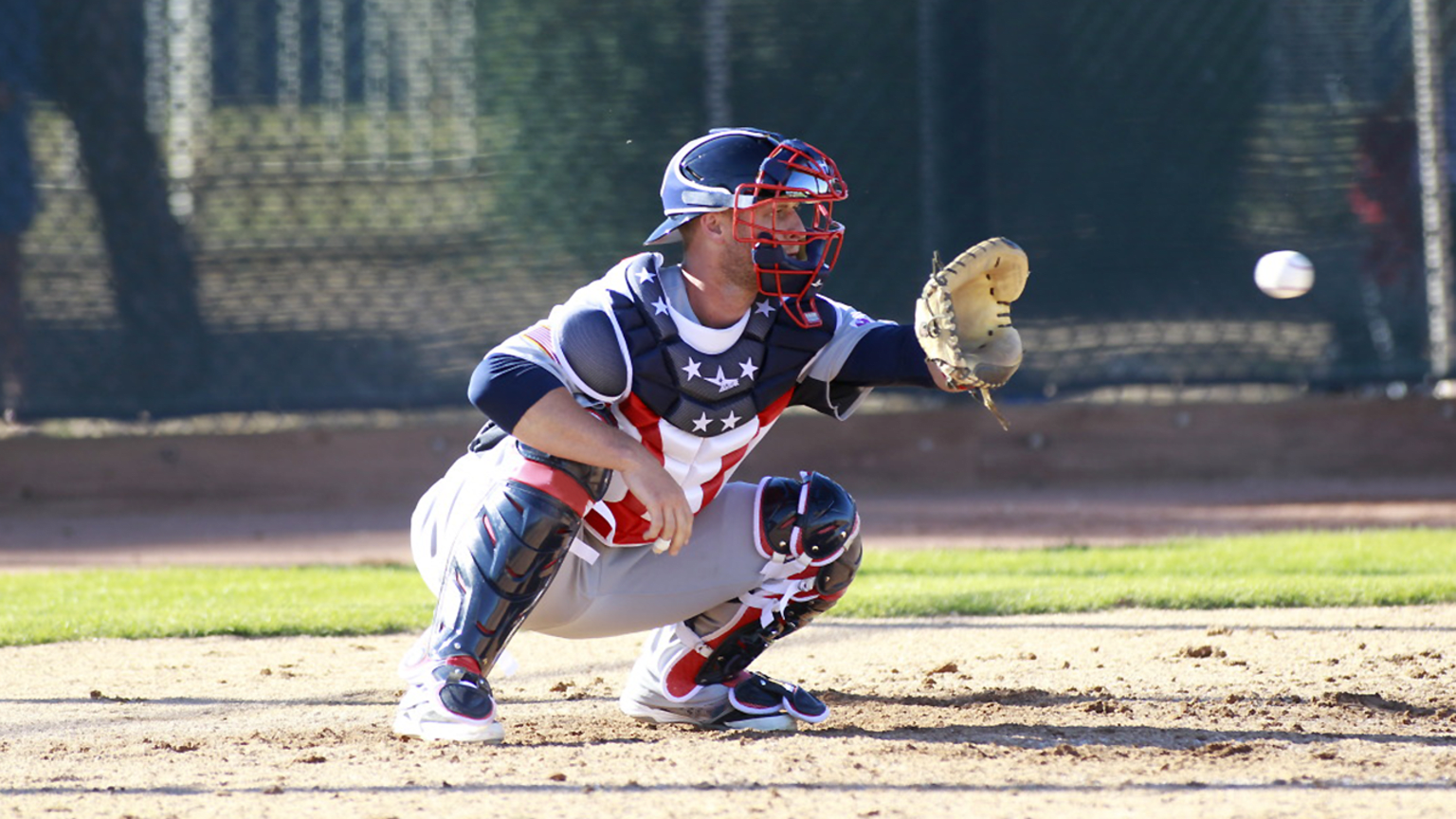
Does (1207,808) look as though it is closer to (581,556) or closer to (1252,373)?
(581,556)

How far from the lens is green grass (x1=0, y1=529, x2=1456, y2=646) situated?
496 centimetres

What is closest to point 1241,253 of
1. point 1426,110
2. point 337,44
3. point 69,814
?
A: point 1426,110

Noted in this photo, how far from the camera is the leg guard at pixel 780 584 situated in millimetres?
3316

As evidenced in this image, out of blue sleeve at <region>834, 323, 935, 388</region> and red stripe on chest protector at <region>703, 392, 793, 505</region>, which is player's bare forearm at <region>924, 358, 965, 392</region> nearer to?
blue sleeve at <region>834, 323, 935, 388</region>

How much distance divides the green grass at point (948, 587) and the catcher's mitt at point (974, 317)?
1962 mm

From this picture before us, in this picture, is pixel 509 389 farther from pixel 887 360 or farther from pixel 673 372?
pixel 887 360

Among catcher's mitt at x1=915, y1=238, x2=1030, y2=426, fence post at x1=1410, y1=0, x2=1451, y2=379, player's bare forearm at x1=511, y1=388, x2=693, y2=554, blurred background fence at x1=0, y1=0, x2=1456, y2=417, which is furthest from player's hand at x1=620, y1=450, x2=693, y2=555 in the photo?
fence post at x1=1410, y1=0, x2=1451, y2=379

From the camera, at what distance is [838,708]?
3.64m

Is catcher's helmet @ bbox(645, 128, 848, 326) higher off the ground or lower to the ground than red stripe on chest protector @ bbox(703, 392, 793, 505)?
higher

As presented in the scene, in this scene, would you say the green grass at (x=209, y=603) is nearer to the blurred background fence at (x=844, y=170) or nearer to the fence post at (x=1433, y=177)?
the blurred background fence at (x=844, y=170)

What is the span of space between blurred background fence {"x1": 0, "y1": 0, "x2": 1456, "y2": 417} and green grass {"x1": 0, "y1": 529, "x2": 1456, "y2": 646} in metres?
1.68

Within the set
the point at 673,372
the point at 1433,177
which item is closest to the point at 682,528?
the point at 673,372

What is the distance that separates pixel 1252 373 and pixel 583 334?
18.0 feet

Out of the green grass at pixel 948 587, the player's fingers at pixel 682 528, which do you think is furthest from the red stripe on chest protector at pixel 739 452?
the green grass at pixel 948 587
